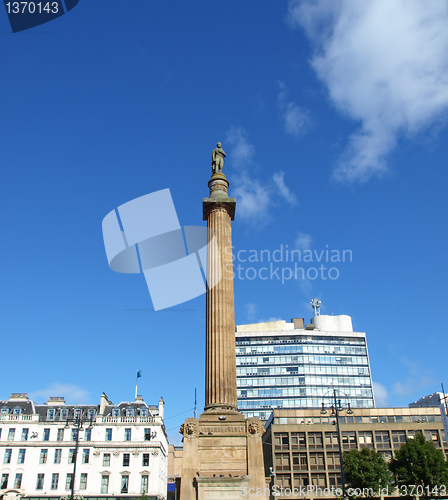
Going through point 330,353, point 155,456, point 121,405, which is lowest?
point 155,456

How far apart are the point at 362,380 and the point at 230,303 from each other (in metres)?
92.5

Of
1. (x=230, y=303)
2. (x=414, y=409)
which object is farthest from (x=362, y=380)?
(x=230, y=303)

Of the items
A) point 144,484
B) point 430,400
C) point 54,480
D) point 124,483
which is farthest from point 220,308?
point 430,400

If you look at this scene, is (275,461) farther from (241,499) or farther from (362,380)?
(241,499)

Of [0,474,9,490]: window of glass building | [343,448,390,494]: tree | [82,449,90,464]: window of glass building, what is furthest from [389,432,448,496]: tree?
[0,474,9,490]: window of glass building

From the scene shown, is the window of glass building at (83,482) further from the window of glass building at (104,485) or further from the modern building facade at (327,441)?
the modern building facade at (327,441)

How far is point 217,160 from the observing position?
106ft

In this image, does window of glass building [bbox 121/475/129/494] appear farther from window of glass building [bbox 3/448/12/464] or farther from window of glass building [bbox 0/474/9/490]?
window of glass building [bbox 3/448/12/464]

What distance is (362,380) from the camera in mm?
110438

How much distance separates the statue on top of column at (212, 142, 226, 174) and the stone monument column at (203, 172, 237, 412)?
0.63 meters

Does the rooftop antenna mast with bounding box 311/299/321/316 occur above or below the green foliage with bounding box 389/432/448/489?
above

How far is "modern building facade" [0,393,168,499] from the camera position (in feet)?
190

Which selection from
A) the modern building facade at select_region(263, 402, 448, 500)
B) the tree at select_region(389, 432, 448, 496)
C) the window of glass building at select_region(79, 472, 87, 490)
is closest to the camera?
the tree at select_region(389, 432, 448, 496)

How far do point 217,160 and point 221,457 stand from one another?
18.6m
